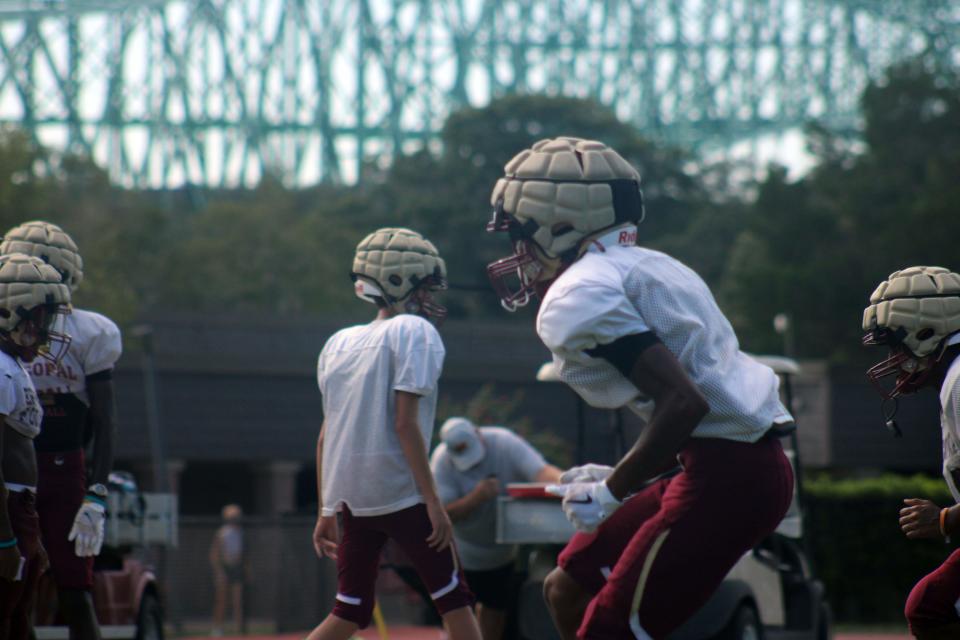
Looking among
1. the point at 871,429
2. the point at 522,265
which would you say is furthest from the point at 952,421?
the point at 871,429

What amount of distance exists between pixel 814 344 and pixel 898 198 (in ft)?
20.9

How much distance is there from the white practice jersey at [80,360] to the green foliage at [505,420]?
80.8 ft

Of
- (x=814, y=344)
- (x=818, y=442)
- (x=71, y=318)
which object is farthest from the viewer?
(x=814, y=344)

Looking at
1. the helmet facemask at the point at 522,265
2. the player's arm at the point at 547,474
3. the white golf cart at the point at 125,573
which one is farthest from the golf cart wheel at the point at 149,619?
the helmet facemask at the point at 522,265

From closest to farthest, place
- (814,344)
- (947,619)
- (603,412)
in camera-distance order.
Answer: (947,619), (603,412), (814,344)

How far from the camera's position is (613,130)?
234ft

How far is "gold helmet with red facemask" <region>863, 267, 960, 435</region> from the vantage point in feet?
19.2

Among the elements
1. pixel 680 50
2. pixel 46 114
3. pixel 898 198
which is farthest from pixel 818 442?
pixel 680 50

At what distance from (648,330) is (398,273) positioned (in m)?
2.58

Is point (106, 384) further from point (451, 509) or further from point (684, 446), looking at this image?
point (684, 446)

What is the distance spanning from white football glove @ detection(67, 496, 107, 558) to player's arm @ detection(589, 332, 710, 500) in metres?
3.22

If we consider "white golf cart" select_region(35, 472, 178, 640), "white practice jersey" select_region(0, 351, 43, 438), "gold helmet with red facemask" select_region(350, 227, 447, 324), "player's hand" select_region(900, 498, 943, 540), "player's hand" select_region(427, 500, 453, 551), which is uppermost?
"gold helmet with red facemask" select_region(350, 227, 447, 324)

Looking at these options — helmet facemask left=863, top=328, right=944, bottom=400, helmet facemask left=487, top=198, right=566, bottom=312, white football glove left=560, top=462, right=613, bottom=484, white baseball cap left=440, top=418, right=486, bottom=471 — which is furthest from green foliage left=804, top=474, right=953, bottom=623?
helmet facemask left=487, top=198, right=566, bottom=312

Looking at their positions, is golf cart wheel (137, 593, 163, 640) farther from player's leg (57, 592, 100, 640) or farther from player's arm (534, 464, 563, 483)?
player's arm (534, 464, 563, 483)
